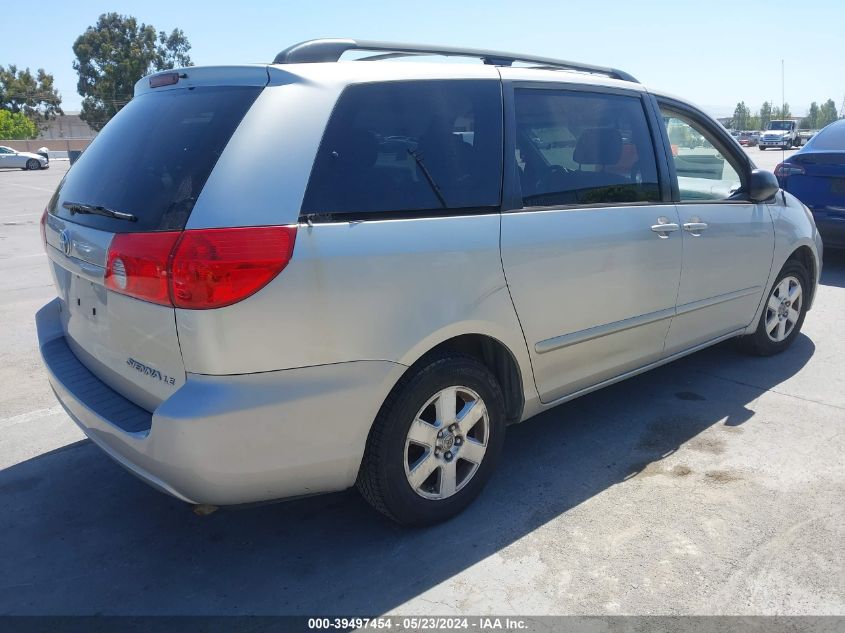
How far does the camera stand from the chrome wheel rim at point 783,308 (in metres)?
4.96

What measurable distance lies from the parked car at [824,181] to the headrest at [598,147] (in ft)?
17.0

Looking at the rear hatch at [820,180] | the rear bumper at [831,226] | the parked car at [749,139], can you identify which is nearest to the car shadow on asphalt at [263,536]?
the rear bumper at [831,226]

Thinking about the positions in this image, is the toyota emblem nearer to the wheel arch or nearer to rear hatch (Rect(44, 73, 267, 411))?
rear hatch (Rect(44, 73, 267, 411))

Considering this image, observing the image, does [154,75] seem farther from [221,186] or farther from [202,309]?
[202,309]

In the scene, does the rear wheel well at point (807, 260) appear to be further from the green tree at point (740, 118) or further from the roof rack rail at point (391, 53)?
the green tree at point (740, 118)

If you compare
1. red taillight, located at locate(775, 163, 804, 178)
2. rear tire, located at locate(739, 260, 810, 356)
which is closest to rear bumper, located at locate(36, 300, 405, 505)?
rear tire, located at locate(739, 260, 810, 356)

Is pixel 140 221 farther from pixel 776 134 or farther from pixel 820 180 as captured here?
A: pixel 776 134

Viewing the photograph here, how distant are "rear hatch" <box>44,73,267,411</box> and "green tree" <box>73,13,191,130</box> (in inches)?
2650

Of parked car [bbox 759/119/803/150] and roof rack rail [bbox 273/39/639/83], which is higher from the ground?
parked car [bbox 759/119/803/150]

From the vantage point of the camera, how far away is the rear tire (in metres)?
4.95

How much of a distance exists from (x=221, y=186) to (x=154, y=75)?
969mm

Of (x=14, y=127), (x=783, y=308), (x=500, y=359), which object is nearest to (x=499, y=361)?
(x=500, y=359)

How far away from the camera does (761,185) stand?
439 centimetres

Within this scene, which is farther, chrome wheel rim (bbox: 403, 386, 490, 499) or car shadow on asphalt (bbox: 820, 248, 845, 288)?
car shadow on asphalt (bbox: 820, 248, 845, 288)
